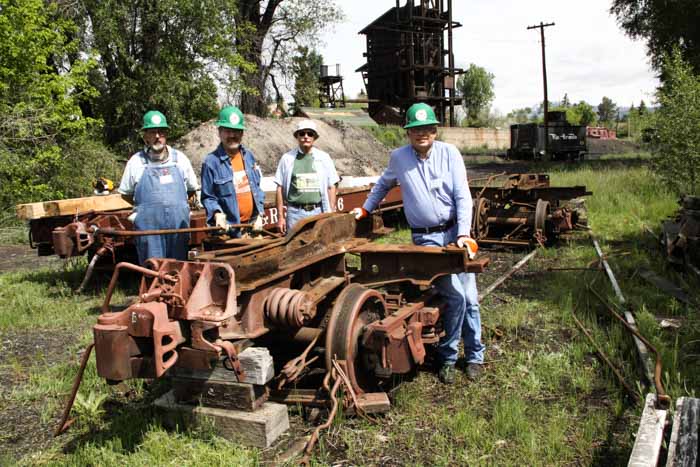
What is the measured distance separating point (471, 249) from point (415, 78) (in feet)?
125

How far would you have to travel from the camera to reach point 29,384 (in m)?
4.35

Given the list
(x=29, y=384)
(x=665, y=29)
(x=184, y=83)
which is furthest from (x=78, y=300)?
(x=665, y=29)

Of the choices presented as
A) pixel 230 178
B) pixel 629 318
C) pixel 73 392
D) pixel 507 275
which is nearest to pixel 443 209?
pixel 230 178

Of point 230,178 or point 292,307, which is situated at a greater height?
point 230,178

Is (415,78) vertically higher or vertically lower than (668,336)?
higher

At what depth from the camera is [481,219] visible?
9.48 meters

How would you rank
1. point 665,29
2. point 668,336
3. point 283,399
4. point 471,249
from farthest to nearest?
point 665,29 → point 668,336 → point 471,249 → point 283,399

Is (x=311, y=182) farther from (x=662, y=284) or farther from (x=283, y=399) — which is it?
(x=662, y=284)

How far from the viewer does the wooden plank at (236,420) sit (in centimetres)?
326

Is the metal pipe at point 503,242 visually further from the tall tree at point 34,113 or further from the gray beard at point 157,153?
the tall tree at point 34,113

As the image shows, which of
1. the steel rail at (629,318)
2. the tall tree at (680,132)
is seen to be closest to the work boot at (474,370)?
the steel rail at (629,318)

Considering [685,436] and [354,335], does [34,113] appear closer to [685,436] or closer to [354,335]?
[354,335]

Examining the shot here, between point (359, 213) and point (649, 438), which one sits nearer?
point (649, 438)

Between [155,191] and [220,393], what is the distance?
210 cm
